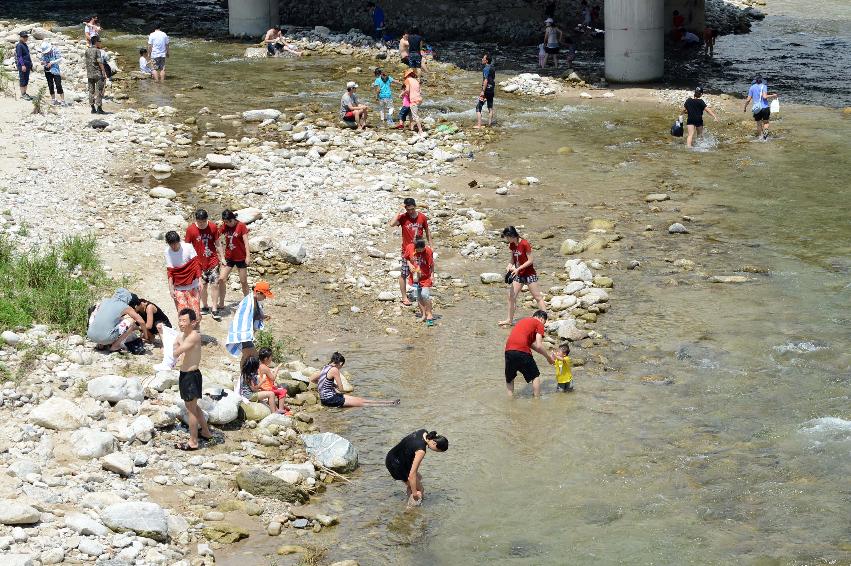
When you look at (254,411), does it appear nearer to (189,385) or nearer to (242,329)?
(242,329)

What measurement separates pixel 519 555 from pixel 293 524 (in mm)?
2116

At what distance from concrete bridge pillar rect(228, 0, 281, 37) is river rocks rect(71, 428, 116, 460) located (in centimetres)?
2820

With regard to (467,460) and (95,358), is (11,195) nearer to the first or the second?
(95,358)

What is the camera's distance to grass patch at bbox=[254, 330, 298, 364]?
45.7 feet

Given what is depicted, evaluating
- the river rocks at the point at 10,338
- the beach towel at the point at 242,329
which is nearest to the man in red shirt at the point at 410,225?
the beach towel at the point at 242,329

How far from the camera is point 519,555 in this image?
32.2 feet

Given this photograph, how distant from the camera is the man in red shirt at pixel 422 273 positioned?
1496 cm

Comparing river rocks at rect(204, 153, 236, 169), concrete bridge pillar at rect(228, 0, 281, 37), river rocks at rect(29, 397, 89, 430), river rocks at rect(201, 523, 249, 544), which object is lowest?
river rocks at rect(201, 523, 249, 544)

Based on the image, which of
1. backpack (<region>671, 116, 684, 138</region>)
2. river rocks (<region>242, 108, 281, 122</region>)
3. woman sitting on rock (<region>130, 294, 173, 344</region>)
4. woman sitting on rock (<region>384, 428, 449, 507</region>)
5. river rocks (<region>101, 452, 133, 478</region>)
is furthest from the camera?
river rocks (<region>242, 108, 281, 122</region>)

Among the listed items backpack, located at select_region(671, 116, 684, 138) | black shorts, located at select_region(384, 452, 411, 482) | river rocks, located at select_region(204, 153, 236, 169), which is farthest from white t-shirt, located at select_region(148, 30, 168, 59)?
black shorts, located at select_region(384, 452, 411, 482)

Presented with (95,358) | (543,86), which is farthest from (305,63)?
(95,358)

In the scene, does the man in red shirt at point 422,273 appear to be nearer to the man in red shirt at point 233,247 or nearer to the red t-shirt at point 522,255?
the red t-shirt at point 522,255

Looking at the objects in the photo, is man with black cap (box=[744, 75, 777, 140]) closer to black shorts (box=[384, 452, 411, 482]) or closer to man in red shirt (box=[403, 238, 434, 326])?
man in red shirt (box=[403, 238, 434, 326])

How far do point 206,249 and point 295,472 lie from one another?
4695 millimetres
